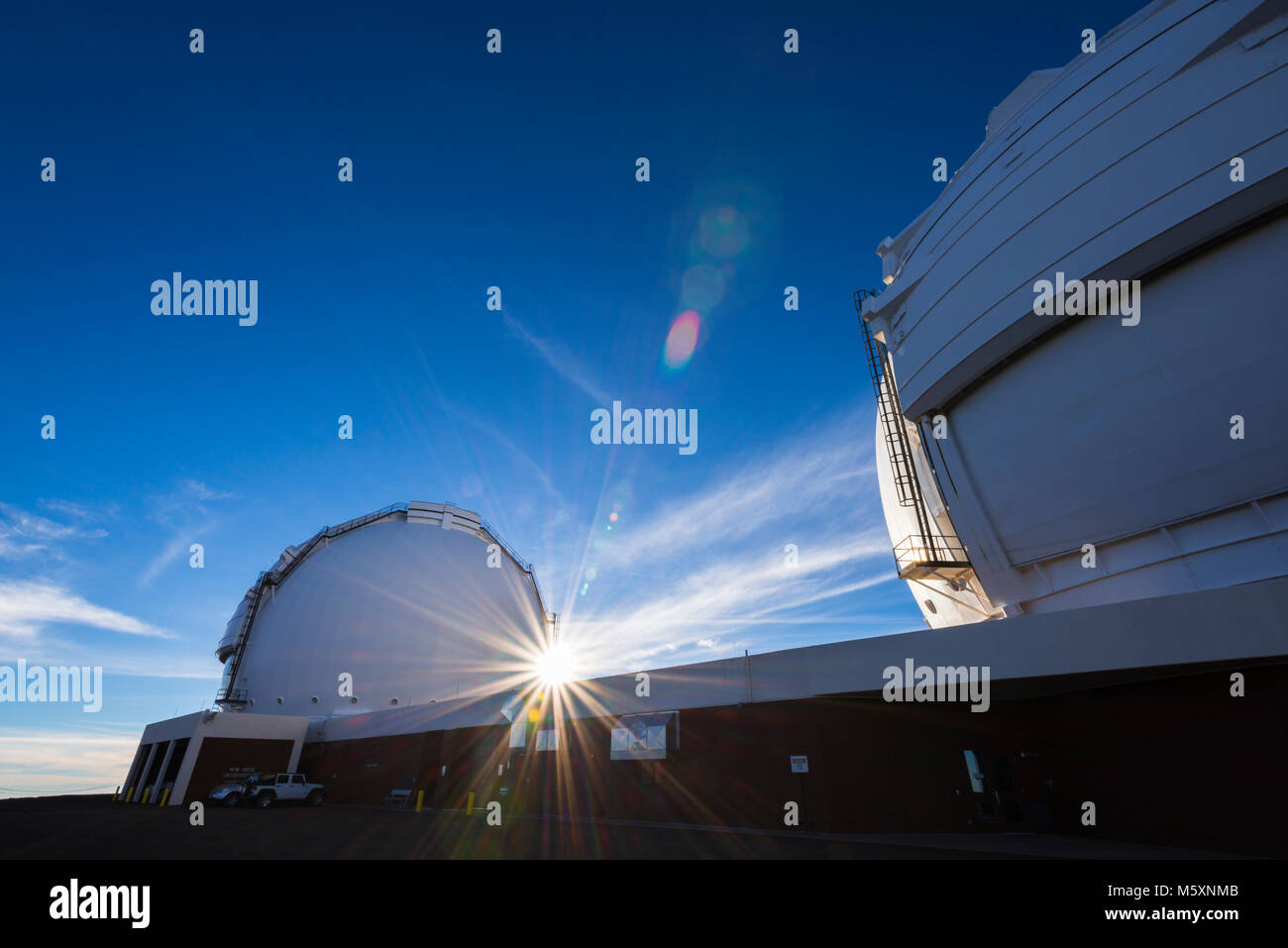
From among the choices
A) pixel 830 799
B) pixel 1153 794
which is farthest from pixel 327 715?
pixel 1153 794

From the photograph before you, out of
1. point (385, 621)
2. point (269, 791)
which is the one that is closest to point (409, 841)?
point (269, 791)

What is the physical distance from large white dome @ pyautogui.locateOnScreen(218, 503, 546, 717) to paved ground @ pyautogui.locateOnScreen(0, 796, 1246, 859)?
1433 cm

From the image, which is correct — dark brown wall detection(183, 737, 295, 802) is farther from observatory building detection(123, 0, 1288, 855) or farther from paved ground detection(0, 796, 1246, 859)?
observatory building detection(123, 0, 1288, 855)

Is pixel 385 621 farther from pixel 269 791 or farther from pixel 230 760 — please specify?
pixel 269 791

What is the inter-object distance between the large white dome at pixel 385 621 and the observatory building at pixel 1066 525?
14003 mm

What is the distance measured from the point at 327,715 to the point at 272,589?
39.3 ft

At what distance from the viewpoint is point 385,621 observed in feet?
109

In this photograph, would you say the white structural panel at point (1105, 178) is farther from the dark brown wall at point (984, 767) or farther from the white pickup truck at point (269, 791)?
the white pickup truck at point (269, 791)

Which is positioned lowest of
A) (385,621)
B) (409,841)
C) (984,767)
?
(409,841)

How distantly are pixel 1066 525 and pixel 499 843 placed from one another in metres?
13.8

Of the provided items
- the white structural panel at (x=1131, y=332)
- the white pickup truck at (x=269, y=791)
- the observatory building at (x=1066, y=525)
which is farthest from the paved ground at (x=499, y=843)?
the white pickup truck at (x=269, y=791)

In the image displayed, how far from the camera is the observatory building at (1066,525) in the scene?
35.4 feet
